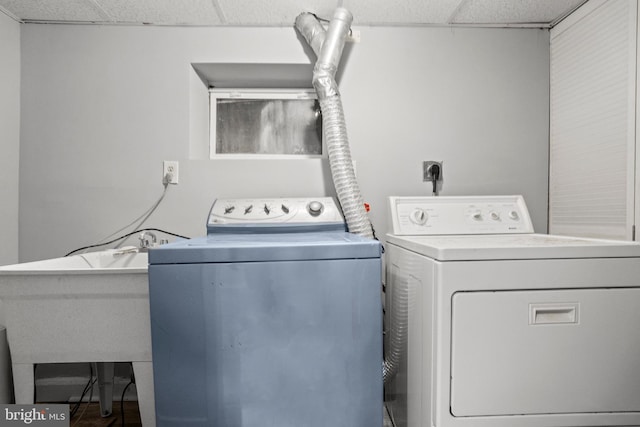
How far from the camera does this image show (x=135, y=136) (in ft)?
5.97

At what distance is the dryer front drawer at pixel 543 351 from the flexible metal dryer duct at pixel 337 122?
67cm

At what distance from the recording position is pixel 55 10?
1701 mm

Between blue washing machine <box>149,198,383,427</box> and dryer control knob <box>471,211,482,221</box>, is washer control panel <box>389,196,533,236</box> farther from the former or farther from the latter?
blue washing machine <box>149,198,383,427</box>

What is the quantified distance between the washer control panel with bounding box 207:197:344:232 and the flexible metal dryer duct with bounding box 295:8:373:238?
0.30 feet

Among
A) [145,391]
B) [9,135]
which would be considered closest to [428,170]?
[145,391]

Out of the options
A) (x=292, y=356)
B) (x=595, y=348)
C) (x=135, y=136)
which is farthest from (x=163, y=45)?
(x=595, y=348)

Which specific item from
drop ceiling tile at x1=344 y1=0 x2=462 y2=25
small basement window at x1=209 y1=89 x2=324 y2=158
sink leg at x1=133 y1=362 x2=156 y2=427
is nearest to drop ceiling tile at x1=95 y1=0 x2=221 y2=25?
small basement window at x1=209 y1=89 x2=324 y2=158

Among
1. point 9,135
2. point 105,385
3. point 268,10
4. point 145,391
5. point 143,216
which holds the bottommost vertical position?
point 105,385

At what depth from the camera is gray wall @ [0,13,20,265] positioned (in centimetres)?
171

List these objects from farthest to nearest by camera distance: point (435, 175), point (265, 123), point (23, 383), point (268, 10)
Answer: point (265, 123) → point (435, 175) → point (268, 10) → point (23, 383)

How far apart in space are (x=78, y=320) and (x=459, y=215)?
63.2 inches

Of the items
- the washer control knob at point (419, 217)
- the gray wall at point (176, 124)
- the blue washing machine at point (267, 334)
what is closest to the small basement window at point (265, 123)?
the gray wall at point (176, 124)

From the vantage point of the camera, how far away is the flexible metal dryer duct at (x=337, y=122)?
5.13 ft

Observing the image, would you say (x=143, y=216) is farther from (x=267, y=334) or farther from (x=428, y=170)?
(x=428, y=170)
